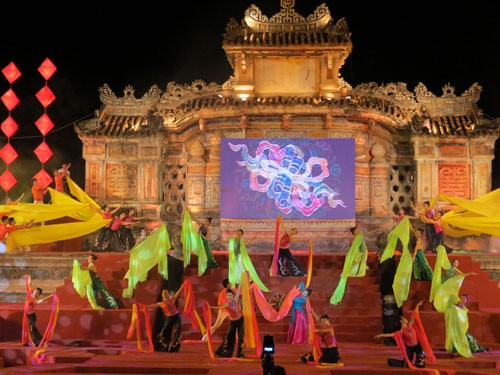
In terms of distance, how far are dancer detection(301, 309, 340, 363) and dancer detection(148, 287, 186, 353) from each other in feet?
6.49

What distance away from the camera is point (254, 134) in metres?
19.1

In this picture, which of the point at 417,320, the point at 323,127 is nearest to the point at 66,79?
the point at 323,127

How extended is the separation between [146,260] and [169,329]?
7.43 ft

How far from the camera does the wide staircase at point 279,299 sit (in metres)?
→ 13.4

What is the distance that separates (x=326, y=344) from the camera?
1129cm

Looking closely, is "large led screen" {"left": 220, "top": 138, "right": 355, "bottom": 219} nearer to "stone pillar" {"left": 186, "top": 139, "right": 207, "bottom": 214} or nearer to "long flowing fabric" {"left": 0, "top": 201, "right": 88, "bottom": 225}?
"stone pillar" {"left": 186, "top": 139, "right": 207, "bottom": 214}

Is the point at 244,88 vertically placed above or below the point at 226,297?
above

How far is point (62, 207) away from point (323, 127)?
6.04 m

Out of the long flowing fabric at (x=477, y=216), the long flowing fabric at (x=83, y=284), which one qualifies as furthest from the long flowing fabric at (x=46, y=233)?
the long flowing fabric at (x=477, y=216)

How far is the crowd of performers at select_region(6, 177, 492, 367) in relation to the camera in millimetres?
11492

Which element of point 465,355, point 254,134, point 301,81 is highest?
point 301,81

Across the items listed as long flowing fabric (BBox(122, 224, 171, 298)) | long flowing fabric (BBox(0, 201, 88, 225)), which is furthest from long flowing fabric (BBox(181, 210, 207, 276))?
long flowing fabric (BBox(0, 201, 88, 225))

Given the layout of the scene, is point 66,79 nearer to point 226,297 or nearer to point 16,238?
point 16,238

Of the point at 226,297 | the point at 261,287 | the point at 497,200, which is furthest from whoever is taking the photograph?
the point at 497,200
